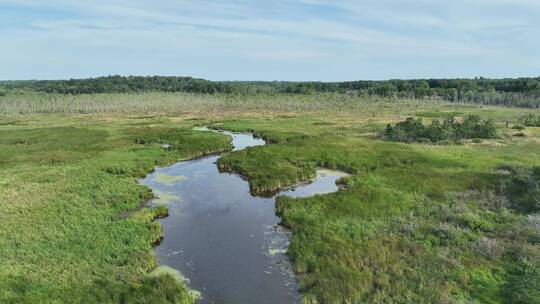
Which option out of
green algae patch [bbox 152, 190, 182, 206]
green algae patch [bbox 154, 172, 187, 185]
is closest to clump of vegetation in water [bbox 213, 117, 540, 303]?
green algae patch [bbox 154, 172, 187, 185]

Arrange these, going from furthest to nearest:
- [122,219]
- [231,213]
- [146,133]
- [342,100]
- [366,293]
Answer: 1. [342,100]
2. [146,133]
3. [231,213]
4. [122,219]
5. [366,293]

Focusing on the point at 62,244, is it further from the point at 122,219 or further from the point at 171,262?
the point at 171,262

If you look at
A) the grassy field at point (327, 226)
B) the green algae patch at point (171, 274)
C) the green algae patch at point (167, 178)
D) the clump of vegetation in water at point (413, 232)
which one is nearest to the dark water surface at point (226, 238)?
the green algae patch at point (167, 178)

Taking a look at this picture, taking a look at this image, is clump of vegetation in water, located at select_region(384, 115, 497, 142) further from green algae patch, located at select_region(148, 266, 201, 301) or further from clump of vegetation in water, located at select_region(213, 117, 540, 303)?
green algae patch, located at select_region(148, 266, 201, 301)

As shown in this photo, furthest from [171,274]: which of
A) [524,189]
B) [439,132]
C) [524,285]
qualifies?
[439,132]

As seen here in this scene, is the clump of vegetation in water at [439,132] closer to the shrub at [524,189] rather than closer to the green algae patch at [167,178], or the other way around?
the shrub at [524,189]

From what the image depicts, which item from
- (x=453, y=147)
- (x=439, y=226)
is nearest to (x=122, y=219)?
(x=439, y=226)
